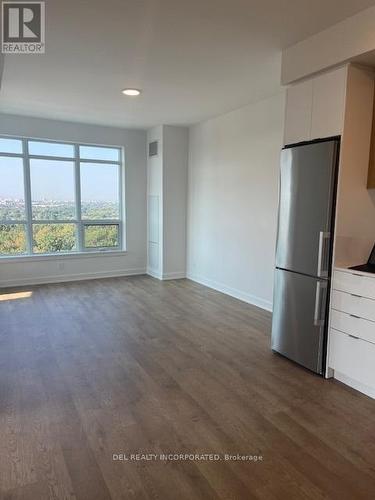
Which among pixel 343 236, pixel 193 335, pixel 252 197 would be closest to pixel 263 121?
pixel 252 197

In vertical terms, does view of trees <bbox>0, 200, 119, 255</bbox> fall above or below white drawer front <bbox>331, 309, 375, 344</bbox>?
above

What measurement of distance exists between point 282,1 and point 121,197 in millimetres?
4770

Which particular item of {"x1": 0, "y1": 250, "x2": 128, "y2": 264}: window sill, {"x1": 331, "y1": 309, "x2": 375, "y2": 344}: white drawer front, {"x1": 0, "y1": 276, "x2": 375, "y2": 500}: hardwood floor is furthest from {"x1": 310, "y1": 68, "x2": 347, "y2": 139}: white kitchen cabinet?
{"x1": 0, "y1": 250, "x2": 128, "y2": 264}: window sill

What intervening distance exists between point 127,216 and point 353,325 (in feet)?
15.7

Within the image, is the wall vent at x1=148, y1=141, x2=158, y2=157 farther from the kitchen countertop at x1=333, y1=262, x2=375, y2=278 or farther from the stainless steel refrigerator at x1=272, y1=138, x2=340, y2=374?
the kitchen countertop at x1=333, y1=262, x2=375, y2=278

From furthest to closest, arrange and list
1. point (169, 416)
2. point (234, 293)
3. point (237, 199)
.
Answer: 1. point (234, 293)
2. point (237, 199)
3. point (169, 416)

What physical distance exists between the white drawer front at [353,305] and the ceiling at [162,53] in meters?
2.01

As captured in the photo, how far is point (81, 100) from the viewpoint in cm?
453

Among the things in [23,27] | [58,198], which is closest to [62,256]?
[58,198]

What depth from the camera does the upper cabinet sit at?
2615 mm

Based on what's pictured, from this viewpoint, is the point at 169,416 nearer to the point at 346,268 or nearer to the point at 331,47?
the point at 346,268

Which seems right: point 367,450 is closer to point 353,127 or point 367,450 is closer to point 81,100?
point 353,127

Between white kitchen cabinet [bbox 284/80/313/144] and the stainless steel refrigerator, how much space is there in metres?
0.11

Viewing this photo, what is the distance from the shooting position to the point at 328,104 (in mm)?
2693
